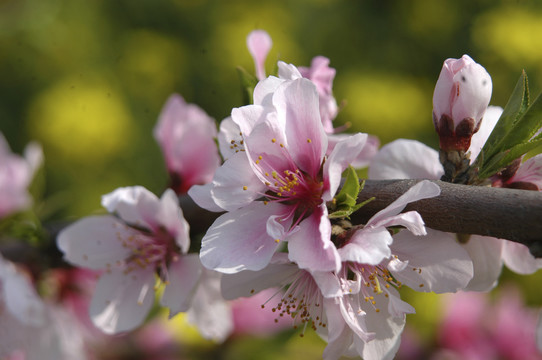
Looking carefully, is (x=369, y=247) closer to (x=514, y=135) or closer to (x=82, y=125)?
(x=514, y=135)

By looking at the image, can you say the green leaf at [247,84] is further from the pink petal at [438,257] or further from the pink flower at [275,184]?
the pink petal at [438,257]

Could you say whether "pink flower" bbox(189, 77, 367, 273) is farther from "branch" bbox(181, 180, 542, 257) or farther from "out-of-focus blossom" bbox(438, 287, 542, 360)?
"out-of-focus blossom" bbox(438, 287, 542, 360)

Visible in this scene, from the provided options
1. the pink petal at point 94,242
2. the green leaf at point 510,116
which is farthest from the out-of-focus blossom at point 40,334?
the green leaf at point 510,116

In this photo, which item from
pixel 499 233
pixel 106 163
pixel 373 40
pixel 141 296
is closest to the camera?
pixel 499 233

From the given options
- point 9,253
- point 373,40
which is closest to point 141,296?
point 9,253

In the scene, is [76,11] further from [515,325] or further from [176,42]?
[515,325]
